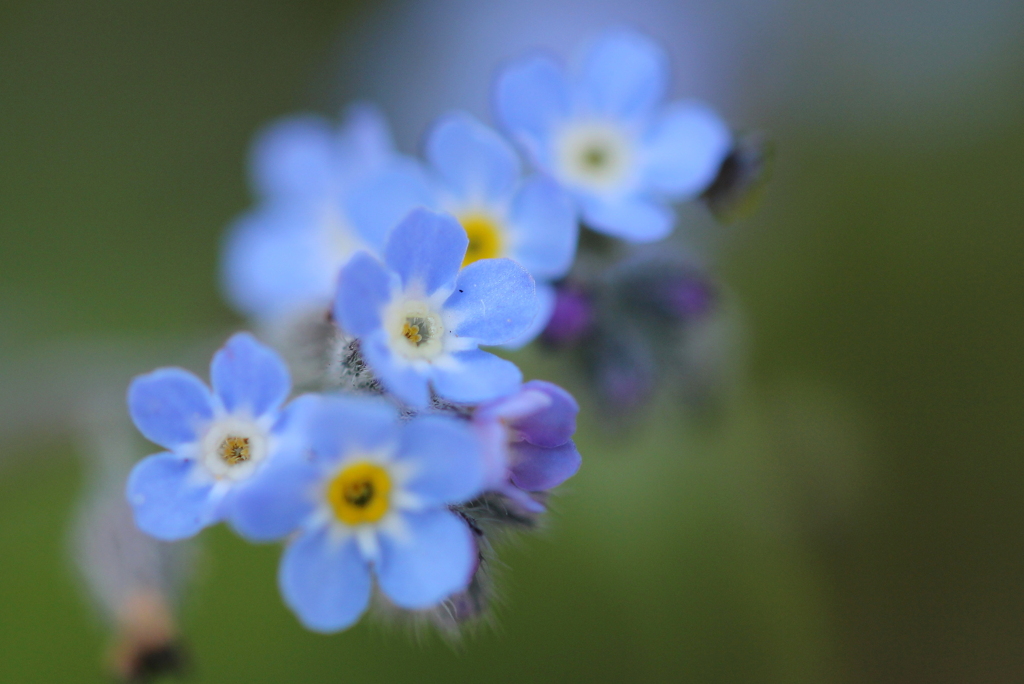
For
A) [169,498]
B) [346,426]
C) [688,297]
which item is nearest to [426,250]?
[346,426]

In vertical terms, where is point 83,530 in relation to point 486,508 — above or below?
above

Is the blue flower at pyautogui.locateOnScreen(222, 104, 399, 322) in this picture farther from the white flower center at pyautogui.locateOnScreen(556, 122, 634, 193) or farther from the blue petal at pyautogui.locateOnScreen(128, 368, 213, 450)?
the blue petal at pyautogui.locateOnScreen(128, 368, 213, 450)

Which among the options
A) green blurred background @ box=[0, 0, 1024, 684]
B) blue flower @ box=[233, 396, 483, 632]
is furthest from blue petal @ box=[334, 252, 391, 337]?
green blurred background @ box=[0, 0, 1024, 684]

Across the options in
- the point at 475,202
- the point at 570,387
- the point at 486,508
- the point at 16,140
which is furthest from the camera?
the point at 16,140

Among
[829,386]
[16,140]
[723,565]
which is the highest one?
[16,140]

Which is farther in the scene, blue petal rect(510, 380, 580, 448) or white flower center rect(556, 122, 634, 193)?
white flower center rect(556, 122, 634, 193)

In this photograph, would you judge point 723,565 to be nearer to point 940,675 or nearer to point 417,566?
point 940,675

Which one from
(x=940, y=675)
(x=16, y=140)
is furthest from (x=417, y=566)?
(x=16, y=140)

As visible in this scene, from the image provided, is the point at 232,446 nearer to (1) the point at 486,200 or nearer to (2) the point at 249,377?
(2) the point at 249,377
